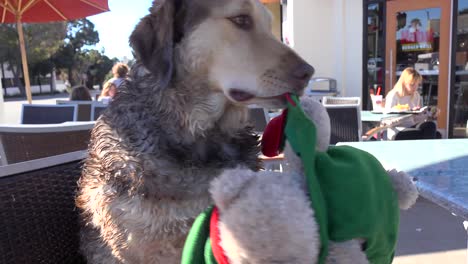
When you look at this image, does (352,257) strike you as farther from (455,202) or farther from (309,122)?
(455,202)

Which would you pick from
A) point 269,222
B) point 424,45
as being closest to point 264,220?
point 269,222

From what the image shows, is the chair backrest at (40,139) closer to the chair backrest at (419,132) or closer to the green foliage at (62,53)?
the chair backrest at (419,132)

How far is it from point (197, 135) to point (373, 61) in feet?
26.3

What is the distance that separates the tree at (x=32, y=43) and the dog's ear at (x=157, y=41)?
34523 mm

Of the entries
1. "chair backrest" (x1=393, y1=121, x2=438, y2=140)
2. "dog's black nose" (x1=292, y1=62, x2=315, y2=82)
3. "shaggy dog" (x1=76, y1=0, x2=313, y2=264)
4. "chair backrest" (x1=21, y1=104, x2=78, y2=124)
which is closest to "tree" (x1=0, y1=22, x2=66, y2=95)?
"chair backrest" (x1=21, y1=104, x2=78, y2=124)

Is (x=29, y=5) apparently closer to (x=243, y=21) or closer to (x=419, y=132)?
(x=243, y=21)

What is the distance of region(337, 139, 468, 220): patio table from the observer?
1.59 meters

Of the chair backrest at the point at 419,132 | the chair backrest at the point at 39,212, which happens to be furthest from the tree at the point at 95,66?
the chair backrest at the point at 39,212

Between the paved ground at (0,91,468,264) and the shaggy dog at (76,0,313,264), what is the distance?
2.48 metres

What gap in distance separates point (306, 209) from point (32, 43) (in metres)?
38.1

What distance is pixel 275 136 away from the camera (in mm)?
1095

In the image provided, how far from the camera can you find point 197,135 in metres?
1.60

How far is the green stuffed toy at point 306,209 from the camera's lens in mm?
710

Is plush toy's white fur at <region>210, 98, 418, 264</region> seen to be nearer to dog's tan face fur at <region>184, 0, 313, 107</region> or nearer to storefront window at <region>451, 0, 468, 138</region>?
dog's tan face fur at <region>184, 0, 313, 107</region>
